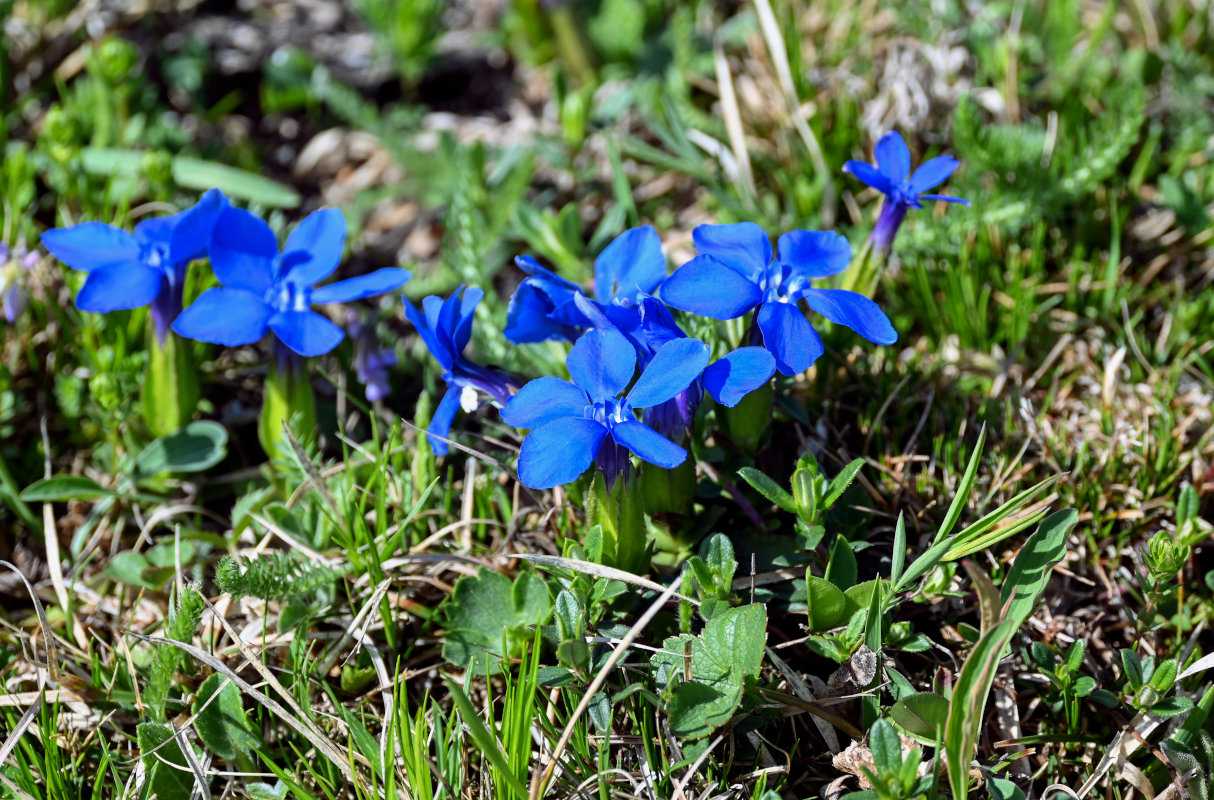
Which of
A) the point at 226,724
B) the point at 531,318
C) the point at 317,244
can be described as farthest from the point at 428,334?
the point at 226,724

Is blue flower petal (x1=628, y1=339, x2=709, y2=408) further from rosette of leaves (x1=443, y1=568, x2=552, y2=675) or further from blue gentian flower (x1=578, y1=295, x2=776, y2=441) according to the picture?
rosette of leaves (x1=443, y1=568, x2=552, y2=675)

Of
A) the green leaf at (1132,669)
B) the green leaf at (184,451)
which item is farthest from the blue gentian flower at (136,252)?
the green leaf at (1132,669)

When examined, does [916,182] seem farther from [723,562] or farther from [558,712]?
[558,712]

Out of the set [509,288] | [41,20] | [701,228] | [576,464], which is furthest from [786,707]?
[41,20]

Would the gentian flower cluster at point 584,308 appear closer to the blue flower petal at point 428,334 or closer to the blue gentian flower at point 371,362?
the blue flower petal at point 428,334

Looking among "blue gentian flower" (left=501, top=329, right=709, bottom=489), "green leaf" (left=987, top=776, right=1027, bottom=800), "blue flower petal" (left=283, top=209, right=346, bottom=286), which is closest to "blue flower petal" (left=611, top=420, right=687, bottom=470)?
"blue gentian flower" (left=501, top=329, right=709, bottom=489)

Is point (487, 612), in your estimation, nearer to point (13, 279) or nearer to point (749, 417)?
point (749, 417)
